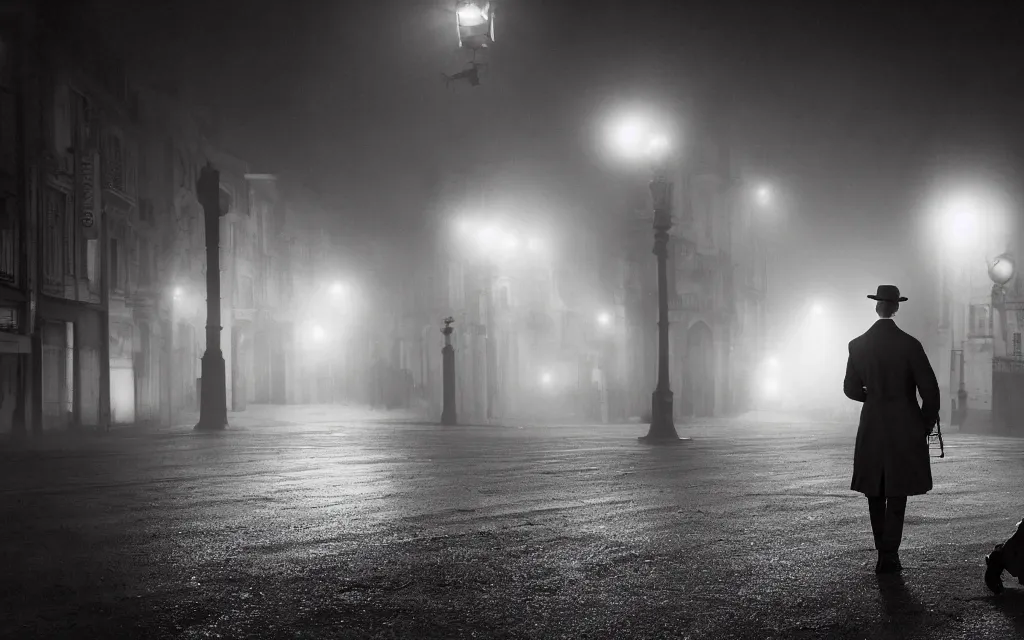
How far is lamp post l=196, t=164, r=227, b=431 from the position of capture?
22.6 meters

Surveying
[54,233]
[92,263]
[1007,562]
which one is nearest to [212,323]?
[54,233]

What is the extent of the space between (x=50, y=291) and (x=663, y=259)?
1524 centimetres

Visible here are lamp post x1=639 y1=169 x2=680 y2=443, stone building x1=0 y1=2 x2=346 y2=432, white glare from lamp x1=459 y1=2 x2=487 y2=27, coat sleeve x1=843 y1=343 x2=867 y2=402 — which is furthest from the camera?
stone building x1=0 y1=2 x2=346 y2=432

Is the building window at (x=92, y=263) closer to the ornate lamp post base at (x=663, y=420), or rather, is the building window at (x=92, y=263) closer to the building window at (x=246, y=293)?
the ornate lamp post base at (x=663, y=420)

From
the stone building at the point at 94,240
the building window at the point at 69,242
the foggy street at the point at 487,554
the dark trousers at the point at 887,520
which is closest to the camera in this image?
the foggy street at the point at 487,554

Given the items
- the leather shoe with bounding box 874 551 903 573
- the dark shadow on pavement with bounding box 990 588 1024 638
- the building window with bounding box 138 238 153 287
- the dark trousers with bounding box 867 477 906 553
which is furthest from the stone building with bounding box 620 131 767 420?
the dark shadow on pavement with bounding box 990 588 1024 638

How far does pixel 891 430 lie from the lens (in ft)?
20.4

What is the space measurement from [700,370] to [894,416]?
41788 millimetres

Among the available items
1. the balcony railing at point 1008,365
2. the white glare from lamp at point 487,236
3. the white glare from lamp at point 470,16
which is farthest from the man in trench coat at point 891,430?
the white glare from lamp at point 487,236

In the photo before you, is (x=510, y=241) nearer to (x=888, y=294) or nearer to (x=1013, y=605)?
(x=888, y=294)

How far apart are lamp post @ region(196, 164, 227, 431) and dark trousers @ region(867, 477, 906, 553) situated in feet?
60.8

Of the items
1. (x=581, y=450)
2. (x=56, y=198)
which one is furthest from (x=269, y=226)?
(x=581, y=450)

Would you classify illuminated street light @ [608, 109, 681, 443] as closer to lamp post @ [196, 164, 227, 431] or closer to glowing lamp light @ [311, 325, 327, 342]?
lamp post @ [196, 164, 227, 431]

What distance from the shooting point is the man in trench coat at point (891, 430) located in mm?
6102
